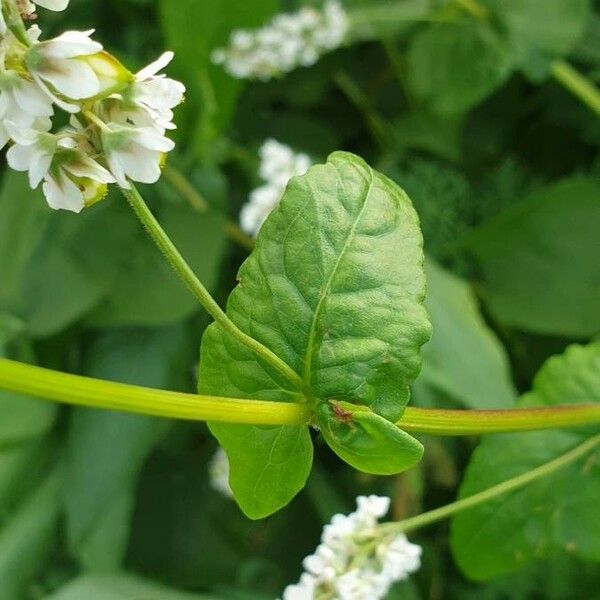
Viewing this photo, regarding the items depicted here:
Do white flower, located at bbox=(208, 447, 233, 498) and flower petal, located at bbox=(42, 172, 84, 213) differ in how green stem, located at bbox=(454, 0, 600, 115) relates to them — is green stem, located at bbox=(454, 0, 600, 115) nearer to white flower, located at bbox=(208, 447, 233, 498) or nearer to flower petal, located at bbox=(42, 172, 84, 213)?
white flower, located at bbox=(208, 447, 233, 498)

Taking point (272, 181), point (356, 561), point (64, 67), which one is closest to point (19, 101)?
point (64, 67)

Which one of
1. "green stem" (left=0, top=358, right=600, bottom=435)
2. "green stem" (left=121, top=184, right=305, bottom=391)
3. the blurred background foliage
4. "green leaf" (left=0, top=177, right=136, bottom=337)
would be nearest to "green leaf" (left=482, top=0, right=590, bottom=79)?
the blurred background foliage

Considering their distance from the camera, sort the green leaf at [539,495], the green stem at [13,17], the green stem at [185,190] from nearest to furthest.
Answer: the green stem at [13,17], the green leaf at [539,495], the green stem at [185,190]

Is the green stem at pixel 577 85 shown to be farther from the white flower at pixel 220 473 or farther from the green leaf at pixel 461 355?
the white flower at pixel 220 473

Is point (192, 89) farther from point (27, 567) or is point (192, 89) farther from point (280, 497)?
point (280, 497)

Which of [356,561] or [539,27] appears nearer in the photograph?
[356,561]

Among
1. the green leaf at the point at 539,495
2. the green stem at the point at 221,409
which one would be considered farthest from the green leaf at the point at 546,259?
the green stem at the point at 221,409

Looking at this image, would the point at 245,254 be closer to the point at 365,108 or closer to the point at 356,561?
the point at 365,108
